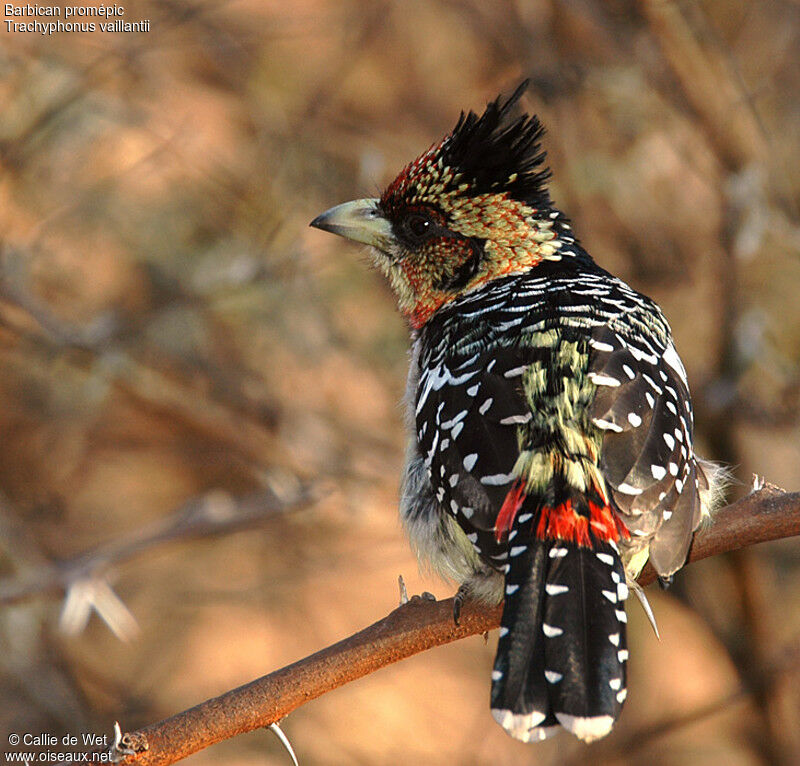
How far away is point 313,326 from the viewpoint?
23.6ft

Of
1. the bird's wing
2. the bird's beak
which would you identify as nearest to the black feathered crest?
the bird's beak

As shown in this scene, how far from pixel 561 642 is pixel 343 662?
0.59 metres

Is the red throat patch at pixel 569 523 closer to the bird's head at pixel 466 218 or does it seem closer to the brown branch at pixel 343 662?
the brown branch at pixel 343 662

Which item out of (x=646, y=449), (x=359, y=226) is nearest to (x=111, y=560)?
(x=359, y=226)

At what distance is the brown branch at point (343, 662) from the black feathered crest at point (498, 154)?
5.20 ft

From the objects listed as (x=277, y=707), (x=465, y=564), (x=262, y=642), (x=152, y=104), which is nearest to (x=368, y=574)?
(x=262, y=642)

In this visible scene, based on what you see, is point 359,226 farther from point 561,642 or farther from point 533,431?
point 561,642

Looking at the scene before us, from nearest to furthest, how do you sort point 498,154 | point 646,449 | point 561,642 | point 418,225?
point 561,642
point 646,449
point 498,154
point 418,225

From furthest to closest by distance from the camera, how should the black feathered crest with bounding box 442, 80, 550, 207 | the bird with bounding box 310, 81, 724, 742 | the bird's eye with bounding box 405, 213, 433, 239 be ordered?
the bird's eye with bounding box 405, 213, 433, 239 → the black feathered crest with bounding box 442, 80, 550, 207 → the bird with bounding box 310, 81, 724, 742

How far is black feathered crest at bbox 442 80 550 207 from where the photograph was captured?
13.0 feet

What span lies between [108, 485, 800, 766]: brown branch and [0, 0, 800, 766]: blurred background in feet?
10.4

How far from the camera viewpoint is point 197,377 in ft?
22.5

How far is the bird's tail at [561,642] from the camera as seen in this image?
8.40 ft

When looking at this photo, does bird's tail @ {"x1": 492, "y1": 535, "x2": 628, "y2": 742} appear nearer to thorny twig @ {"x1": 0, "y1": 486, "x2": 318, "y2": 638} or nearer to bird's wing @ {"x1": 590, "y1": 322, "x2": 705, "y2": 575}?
bird's wing @ {"x1": 590, "y1": 322, "x2": 705, "y2": 575}
